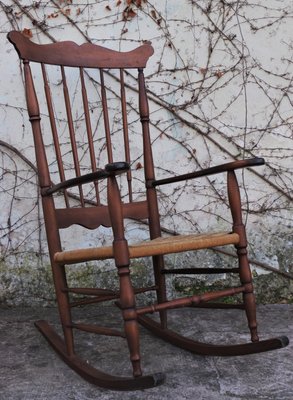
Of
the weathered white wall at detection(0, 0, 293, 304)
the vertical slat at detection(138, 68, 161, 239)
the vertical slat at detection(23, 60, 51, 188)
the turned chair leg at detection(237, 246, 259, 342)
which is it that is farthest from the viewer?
the weathered white wall at detection(0, 0, 293, 304)

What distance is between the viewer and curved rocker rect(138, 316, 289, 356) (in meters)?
1.42

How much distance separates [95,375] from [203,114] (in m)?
1.23

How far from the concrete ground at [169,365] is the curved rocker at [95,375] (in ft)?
0.07

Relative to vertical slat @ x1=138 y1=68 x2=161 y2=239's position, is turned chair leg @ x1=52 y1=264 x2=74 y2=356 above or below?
below

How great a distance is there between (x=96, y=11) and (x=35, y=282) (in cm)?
112

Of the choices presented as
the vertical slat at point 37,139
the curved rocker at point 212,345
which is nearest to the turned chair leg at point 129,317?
the curved rocker at point 212,345

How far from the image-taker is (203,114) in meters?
2.26

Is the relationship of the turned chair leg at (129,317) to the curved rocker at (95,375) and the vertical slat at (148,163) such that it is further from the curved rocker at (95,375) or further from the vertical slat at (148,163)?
the vertical slat at (148,163)

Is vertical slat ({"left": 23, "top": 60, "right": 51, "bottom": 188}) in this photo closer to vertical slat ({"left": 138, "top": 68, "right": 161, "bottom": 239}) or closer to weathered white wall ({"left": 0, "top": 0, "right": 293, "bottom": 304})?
vertical slat ({"left": 138, "top": 68, "right": 161, "bottom": 239})

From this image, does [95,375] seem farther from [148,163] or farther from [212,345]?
[148,163]

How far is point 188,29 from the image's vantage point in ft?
7.36

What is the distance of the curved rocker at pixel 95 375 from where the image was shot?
1240mm

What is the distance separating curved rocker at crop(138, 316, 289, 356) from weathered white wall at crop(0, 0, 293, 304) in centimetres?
48

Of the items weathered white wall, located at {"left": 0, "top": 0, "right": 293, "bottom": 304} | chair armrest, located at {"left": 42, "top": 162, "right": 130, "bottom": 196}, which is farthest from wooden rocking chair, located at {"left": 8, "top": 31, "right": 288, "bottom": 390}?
weathered white wall, located at {"left": 0, "top": 0, "right": 293, "bottom": 304}
